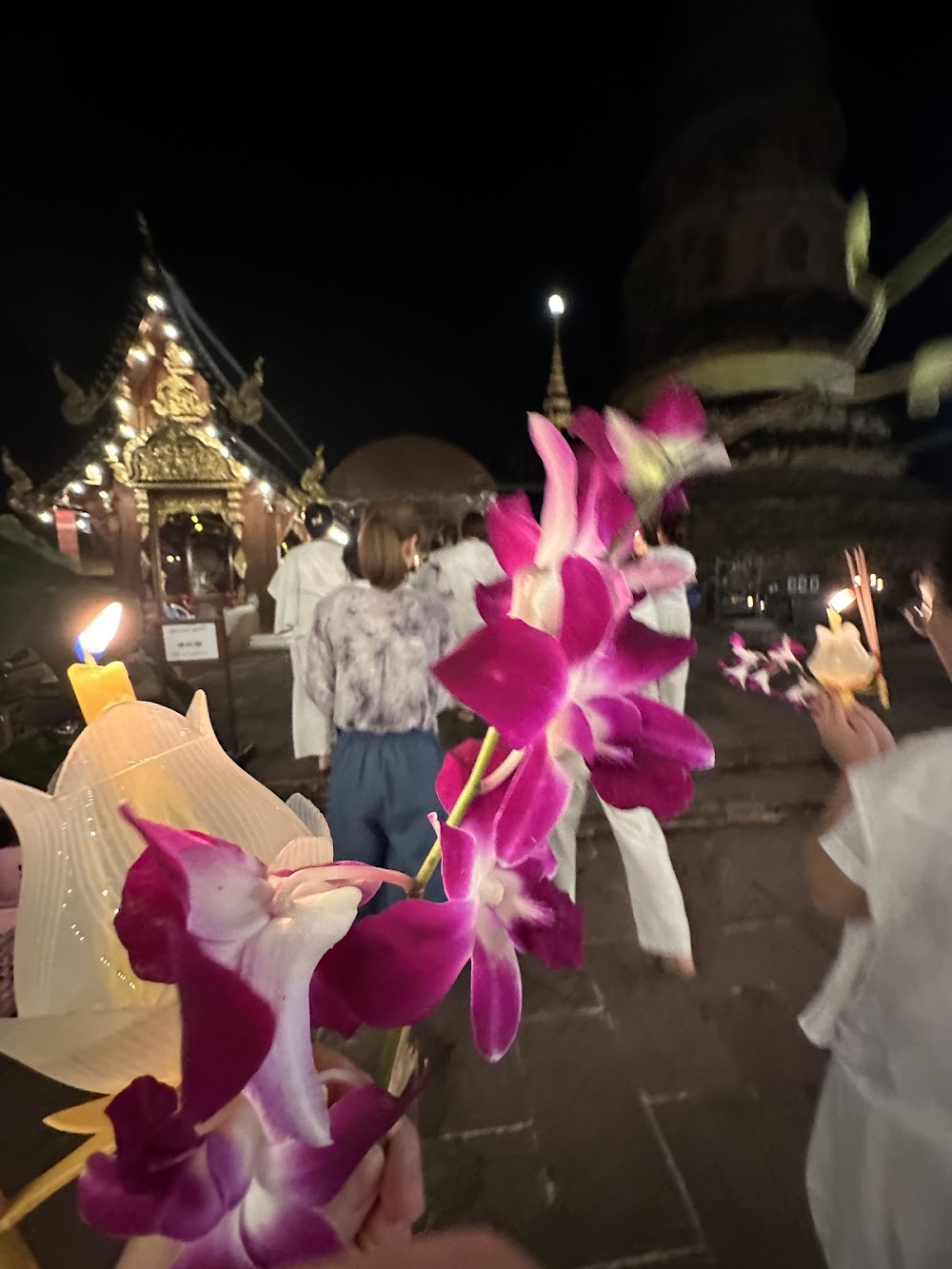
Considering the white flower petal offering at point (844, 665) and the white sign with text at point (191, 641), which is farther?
the white sign with text at point (191, 641)

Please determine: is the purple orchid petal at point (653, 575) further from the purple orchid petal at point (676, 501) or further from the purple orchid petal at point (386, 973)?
the purple orchid petal at point (386, 973)

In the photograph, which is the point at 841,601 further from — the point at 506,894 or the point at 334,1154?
the point at 334,1154

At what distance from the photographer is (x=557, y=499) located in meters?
0.47

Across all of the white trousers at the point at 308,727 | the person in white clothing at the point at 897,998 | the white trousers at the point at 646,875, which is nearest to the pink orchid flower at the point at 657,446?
the person in white clothing at the point at 897,998

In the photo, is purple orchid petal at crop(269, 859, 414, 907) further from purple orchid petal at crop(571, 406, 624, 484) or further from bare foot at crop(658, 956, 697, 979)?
bare foot at crop(658, 956, 697, 979)

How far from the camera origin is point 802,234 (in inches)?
607

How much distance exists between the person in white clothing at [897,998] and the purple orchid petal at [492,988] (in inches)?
30.4

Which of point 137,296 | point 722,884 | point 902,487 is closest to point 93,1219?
point 722,884

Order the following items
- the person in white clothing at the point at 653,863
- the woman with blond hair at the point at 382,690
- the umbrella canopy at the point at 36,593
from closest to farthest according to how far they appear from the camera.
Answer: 1. the umbrella canopy at the point at 36,593
2. the woman with blond hair at the point at 382,690
3. the person in white clothing at the point at 653,863

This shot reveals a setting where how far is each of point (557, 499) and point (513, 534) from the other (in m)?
0.07

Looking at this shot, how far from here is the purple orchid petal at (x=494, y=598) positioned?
50cm

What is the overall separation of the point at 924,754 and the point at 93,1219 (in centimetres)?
110

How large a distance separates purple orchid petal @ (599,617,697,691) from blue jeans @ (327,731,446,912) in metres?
2.01

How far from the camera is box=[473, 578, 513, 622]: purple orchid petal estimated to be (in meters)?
0.50
